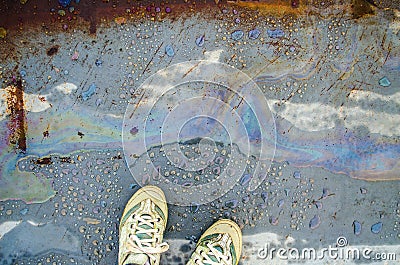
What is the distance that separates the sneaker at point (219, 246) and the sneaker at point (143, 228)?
0.18m

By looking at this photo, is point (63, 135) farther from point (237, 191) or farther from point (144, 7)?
point (237, 191)

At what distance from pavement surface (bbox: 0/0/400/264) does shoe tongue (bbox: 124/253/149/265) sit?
0.66 ft

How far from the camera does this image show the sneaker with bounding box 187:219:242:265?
1906 millimetres

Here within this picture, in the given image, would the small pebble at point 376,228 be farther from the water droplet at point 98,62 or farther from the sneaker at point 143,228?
the water droplet at point 98,62

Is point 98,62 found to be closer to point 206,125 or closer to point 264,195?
point 206,125

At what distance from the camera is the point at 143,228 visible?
6.28ft

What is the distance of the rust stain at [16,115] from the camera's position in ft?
6.55

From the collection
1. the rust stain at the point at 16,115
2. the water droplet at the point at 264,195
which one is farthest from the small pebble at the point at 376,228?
the rust stain at the point at 16,115

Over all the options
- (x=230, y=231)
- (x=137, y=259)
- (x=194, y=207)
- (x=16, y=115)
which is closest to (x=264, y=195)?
(x=230, y=231)

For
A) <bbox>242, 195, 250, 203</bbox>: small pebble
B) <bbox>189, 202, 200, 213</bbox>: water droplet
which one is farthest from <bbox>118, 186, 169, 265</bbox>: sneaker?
<bbox>242, 195, 250, 203</bbox>: small pebble

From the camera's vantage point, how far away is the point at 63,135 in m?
2.02

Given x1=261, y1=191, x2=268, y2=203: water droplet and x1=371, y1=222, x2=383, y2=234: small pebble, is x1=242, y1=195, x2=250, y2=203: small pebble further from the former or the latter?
x1=371, y1=222, x2=383, y2=234: small pebble

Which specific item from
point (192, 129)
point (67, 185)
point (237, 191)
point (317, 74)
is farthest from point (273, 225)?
point (67, 185)

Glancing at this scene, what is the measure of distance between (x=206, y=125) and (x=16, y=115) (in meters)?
0.97
